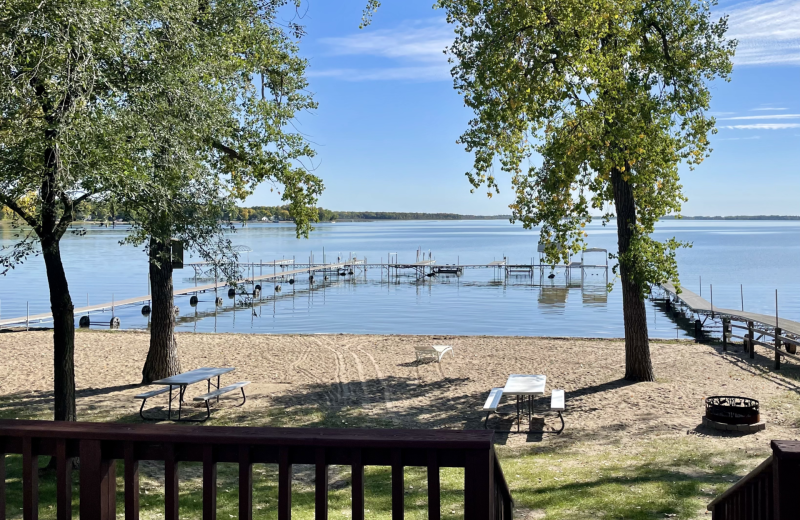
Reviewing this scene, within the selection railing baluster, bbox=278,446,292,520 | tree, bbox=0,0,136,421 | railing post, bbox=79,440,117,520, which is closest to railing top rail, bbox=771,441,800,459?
railing baluster, bbox=278,446,292,520

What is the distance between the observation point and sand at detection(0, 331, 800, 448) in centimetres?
1118

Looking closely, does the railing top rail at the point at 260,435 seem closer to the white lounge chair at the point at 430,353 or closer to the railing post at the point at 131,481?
the railing post at the point at 131,481

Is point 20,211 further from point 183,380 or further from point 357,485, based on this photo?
point 357,485

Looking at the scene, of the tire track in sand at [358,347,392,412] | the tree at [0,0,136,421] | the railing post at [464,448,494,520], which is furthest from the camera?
the tire track in sand at [358,347,392,412]

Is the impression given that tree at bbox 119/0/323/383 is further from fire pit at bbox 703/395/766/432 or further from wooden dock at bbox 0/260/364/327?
fire pit at bbox 703/395/766/432

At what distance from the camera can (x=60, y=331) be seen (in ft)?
25.8

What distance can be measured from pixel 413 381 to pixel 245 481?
40.9 ft

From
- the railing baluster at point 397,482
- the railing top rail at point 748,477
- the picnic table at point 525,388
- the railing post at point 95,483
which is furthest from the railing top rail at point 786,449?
the picnic table at point 525,388

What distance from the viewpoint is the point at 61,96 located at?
5.73 metres

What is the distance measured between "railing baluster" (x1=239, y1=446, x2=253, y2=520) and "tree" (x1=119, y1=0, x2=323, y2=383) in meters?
4.13

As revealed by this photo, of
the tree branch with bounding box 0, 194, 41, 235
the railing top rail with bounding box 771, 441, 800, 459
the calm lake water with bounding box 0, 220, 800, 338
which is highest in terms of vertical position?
the tree branch with bounding box 0, 194, 41, 235

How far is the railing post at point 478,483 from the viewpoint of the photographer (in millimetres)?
2416

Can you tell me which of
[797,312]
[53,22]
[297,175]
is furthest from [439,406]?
[797,312]

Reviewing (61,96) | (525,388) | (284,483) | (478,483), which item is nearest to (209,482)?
(284,483)
